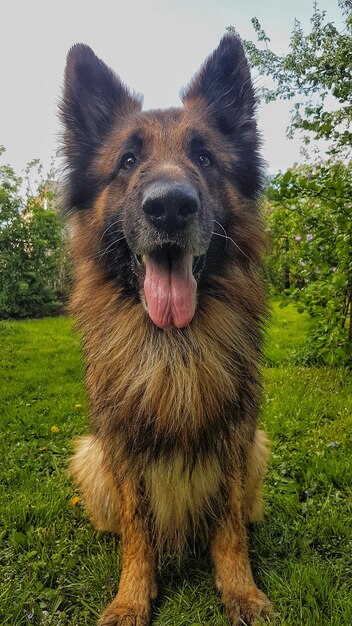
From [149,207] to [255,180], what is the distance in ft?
2.91

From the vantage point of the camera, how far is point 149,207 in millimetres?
1782

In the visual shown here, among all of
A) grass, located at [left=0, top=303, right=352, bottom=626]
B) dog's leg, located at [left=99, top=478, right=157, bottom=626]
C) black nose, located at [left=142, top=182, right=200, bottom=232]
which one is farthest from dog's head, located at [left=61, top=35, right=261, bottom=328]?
grass, located at [left=0, top=303, right=352, bottom=626]

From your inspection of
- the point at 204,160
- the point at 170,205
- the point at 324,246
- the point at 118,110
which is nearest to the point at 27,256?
the point at 324,246

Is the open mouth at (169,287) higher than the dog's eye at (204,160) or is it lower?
lower

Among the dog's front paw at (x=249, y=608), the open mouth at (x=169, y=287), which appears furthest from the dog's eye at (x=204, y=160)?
the dog's front paw at (x=249, y=608)

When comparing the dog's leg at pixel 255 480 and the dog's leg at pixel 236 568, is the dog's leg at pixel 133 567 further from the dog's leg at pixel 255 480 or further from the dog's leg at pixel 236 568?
the dog's leg at pixel 255 480

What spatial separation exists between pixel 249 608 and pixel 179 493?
1.81 feet

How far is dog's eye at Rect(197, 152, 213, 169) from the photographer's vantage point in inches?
87.7

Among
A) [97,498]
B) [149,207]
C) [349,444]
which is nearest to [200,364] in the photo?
[149,207]

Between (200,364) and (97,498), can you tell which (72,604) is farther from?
(200,364)

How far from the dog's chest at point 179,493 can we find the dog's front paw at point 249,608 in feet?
1.17

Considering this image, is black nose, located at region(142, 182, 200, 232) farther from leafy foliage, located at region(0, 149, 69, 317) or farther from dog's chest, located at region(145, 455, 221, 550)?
leafy foliage, located at region(0, 149, 69, 317)

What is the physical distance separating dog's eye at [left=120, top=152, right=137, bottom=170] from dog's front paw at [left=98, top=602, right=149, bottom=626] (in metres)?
2.04

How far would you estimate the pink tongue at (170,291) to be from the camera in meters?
1.92
